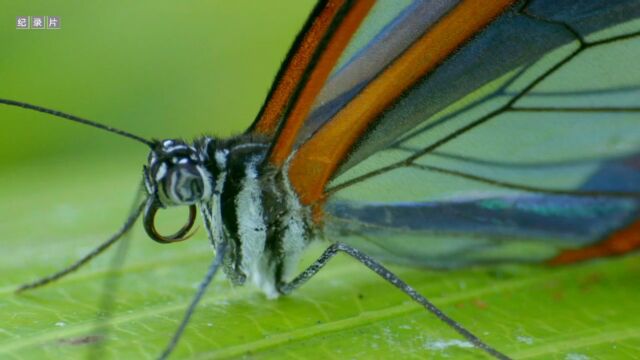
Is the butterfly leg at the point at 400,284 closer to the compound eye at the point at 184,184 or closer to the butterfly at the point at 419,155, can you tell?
the butterfly at the point at 419,155

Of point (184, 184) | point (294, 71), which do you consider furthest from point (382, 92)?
point (184, 184)

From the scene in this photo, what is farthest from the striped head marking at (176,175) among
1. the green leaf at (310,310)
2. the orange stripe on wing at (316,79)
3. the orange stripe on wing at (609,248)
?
the orange stripe on wing at (609,248)

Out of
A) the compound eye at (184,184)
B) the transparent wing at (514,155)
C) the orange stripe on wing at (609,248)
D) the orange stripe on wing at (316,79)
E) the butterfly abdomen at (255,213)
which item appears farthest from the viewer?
the orange stripe on wing at (609,248)

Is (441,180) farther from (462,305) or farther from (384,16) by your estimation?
(384,16)

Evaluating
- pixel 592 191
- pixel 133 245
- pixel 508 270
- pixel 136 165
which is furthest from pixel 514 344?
pixel 136 165

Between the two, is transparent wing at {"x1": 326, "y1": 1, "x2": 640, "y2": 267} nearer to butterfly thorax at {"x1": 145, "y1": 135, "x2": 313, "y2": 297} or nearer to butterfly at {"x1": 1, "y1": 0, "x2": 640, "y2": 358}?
butterfly at {"x1": 1, "y1": 0, "x2": 640, "y2": 358}

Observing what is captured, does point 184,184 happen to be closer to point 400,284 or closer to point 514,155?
point 400,284
